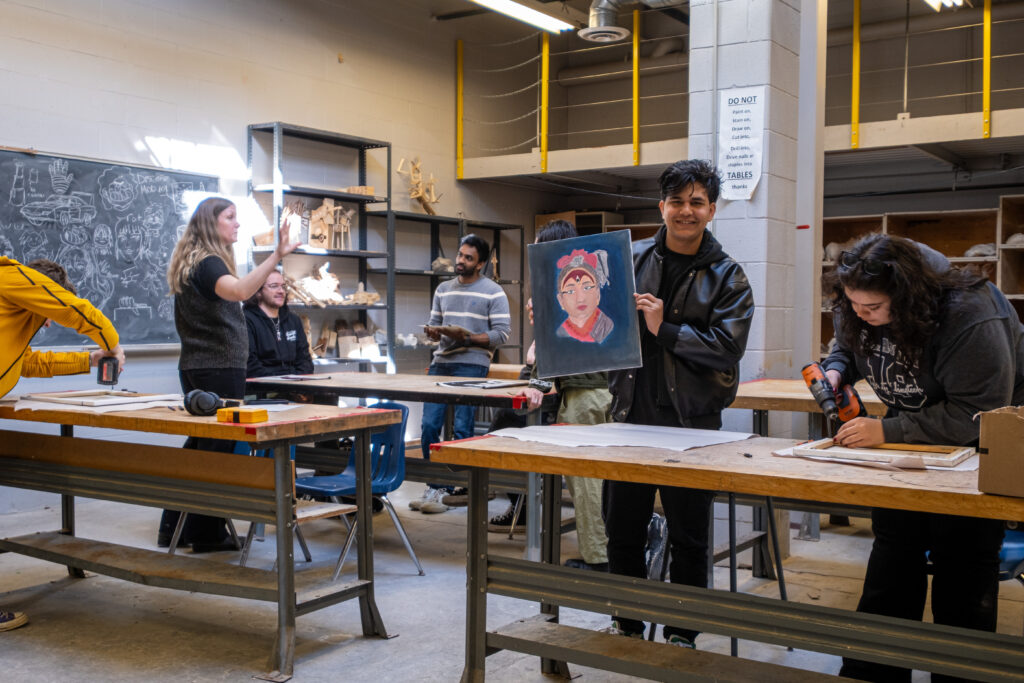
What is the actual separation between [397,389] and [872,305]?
8.56 ft

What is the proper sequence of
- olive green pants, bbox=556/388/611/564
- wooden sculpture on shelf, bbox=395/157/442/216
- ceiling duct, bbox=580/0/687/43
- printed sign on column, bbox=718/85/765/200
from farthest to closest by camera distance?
1. wooden sculpture on shelf, bbox=395/157/442/216
2. ceiling duct, bbox=580/0/687/43
3. printed sign on column, bbox=718/85/765/200
4. olive green pants, bbox=556/388/611/564

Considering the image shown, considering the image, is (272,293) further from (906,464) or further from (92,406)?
(906,464)

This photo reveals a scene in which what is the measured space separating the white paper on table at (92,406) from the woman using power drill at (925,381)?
7.95ft

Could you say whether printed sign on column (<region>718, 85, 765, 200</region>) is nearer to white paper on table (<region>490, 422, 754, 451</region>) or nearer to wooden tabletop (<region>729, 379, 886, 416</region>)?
wooden tabletop (<region>729, 379, 886, 416</region>)

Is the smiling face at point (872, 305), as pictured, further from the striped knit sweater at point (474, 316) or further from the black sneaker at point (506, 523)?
the striped knit sweater at point (474, 316)

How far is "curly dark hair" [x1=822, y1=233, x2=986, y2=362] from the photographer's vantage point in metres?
2.20

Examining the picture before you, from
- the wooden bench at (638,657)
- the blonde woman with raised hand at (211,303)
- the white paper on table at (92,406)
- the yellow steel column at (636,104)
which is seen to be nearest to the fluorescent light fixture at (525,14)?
the yellow steel column at (636,104)

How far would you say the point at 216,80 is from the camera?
6723mm

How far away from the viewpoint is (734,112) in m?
4.58

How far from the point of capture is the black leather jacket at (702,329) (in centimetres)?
274

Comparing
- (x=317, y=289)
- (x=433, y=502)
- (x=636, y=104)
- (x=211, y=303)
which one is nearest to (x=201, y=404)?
(x=211, y=303)

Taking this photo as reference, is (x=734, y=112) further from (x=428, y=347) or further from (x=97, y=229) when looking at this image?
(x=428, y=347)

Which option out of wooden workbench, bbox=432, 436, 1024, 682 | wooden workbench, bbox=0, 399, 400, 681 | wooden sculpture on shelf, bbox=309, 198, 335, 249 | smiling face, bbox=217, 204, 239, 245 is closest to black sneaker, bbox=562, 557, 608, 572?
wooden workbench, bbox=0, 399, 400, 681

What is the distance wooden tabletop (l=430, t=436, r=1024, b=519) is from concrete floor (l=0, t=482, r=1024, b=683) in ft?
3.37
